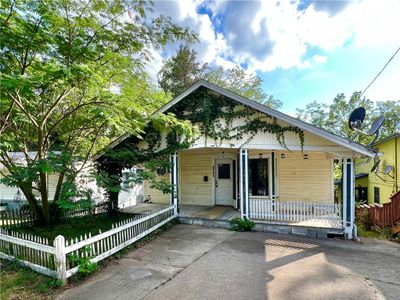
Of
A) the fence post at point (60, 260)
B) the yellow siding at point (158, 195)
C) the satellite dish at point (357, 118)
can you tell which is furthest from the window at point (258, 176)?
the fence post at point (60, 260)

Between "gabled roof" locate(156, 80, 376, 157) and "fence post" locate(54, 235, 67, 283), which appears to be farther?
"gabled roof" locate(156, 80, 376, 157)

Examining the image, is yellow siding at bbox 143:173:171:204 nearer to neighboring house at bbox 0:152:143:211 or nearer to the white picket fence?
neighboring house at bbox 0:152:143:211

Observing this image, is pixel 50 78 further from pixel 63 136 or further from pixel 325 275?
pixel 325 275

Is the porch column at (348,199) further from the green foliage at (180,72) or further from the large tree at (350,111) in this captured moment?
the green foliage at (180,72)

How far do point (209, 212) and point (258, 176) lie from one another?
8.50 ft

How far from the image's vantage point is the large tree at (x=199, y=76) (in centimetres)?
2650

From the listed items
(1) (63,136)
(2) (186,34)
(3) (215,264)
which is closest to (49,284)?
(3) (215,264)

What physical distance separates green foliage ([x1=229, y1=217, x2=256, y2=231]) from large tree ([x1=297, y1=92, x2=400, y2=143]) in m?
22.7

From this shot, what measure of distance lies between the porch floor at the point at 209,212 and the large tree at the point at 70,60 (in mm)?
4333

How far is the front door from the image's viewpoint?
10727mm

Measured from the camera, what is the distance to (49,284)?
4188 millimetres

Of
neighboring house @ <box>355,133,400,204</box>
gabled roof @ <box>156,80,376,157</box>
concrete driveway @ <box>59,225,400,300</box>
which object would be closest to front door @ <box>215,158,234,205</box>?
gabled roof @ <box>156,80,376,157</box>

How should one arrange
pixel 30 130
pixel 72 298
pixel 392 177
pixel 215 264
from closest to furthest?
pixel 72 298 < pixel 215 264 < pixel 30 130 < pixel 392 177

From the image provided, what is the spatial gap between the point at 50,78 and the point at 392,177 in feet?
58.0
